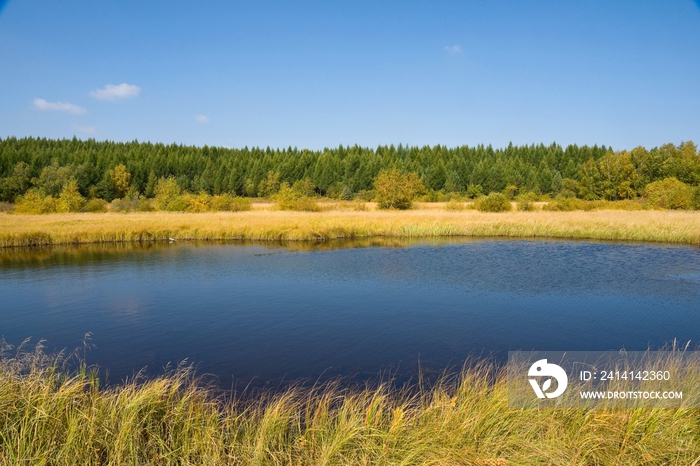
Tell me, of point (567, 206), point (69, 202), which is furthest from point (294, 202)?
point (567, 206)

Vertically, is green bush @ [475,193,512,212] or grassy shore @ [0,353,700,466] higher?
green bush @ [475,193,512,212]

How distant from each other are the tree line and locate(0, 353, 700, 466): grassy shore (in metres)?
52.7

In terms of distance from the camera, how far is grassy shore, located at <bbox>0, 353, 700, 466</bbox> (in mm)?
4316

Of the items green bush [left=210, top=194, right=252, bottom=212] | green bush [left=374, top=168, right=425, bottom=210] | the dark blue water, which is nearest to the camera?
the dark blue water

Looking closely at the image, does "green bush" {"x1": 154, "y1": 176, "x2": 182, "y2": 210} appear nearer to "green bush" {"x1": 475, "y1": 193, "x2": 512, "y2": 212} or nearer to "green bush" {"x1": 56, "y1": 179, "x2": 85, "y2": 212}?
"green bush" {"x1": 56, "y1": 179, "x2": 85, "y2": 212}

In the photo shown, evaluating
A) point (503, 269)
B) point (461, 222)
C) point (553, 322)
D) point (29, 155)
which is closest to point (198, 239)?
point (461, 222)

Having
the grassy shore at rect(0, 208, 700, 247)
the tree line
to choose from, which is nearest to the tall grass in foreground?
the grassy shore at rect(0, 208, 700, 247)

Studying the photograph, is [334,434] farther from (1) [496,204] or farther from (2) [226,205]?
(2) [226,205]

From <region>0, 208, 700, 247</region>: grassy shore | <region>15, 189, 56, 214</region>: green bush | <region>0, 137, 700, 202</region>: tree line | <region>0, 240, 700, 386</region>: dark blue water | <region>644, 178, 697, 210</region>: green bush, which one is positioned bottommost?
<region>0, 240, 700, 386</region>: dark blue water

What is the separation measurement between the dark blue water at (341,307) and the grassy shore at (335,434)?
2418 millimetres

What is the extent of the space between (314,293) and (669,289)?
32.9 feet

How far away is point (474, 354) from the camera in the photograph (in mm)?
8461

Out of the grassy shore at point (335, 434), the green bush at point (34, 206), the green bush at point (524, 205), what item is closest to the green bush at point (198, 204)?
the green bush at point (34, 206)

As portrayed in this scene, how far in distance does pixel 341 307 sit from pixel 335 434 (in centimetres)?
724
